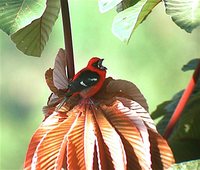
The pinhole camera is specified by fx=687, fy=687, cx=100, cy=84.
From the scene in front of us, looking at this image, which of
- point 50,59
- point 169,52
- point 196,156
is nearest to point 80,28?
point 50,59

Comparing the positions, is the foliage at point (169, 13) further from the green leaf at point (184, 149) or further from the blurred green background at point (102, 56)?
the blurred green background at point (102, 56)

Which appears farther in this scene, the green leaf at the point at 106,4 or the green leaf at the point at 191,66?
the green leaf at the point at 191,66

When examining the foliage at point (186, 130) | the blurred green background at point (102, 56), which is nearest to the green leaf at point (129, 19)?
the foliage at point (186, 130)

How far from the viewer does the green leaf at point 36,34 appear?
2.45 feet

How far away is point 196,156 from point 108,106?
0.39 m

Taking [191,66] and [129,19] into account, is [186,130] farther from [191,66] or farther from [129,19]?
[129,19]

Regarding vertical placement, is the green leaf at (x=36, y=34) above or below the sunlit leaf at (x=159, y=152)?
above

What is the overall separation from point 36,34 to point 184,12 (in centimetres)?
20

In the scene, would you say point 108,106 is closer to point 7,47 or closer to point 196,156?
point 196,156

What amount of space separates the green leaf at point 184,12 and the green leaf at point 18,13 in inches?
4.7

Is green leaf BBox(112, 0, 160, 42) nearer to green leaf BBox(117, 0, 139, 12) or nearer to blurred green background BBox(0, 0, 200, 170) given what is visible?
green leaf BBox(117, 0, 139, 12)

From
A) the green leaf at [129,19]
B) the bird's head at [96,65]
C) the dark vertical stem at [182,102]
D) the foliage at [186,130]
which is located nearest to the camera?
the green leaf at [129,19]

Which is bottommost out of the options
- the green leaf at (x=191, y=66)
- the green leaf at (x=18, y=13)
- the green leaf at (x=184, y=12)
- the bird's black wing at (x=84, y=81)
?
the green leaf at (x=191, y=66)

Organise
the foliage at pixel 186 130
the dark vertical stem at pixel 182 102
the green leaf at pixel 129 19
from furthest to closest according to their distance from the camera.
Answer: the foliage at pixel 186 130, the dark vertical stem at pixel 182 102, the green leaf at pixel 129 19
